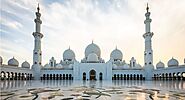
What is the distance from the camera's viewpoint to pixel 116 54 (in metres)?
35.8

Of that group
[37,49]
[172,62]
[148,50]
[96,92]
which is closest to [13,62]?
[37,49]

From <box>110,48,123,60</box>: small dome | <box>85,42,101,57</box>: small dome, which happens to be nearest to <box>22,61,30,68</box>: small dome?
<box>85,42,101,57</box>: small dome

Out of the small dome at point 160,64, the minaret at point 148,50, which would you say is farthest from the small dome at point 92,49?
the small dome at point 160,64

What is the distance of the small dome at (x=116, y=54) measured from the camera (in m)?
35.7

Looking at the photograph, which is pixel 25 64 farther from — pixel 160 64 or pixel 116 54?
pixel 160 64

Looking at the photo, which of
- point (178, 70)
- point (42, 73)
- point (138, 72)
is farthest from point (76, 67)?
point (178, 70)

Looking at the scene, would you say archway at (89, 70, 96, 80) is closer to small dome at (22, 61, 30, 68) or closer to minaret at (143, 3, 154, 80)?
minaret at (143, 3, 154, 80)

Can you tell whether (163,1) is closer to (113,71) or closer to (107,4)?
(107,4)

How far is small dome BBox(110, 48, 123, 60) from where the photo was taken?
3574 cm

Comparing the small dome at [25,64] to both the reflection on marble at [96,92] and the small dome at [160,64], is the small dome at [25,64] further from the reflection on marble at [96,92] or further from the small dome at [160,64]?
the small dome at [160,64]

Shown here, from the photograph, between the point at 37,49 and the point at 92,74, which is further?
the point at 92,74

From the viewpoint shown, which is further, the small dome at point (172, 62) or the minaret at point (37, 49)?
the minaret at point (37, 49)

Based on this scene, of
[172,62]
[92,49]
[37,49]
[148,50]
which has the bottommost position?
[172,62]

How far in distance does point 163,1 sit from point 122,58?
22866 mm
